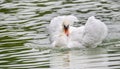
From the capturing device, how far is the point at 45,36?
13.9 m

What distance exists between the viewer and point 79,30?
43.5ft

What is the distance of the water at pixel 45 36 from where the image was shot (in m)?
10.7

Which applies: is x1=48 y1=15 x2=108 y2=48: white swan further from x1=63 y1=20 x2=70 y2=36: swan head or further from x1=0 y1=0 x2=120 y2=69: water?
x1=0 y1=0 x2=120 y2=69: water

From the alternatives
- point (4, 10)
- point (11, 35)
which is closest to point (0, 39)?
point (11, 35)

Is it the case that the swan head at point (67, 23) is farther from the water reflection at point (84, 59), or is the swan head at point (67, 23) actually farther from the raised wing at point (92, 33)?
the water reflection at point (84, 59)

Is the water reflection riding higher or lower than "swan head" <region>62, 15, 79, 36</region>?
lower

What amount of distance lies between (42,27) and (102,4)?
299 centimetres

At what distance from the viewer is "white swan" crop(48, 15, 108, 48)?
1279cm

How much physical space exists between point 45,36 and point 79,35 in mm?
1224

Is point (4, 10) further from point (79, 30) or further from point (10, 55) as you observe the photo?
point (10, 55)

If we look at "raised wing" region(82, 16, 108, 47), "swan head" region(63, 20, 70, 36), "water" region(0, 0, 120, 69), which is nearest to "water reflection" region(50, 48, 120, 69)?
"water" region(0, 0, 120, 69)

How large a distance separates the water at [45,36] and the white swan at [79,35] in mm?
220

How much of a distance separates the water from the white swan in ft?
0.72

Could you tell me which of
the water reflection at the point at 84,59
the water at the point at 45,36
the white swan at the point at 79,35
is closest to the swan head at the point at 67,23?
the white swan at the point at 79,35
